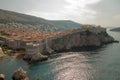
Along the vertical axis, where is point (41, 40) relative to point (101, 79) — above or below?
above

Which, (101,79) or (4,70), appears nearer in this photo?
(101,79)

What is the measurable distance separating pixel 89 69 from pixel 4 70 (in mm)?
47799

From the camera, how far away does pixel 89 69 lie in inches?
4491

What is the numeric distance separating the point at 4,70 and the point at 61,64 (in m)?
35.2

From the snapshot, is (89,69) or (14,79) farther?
(89,69)

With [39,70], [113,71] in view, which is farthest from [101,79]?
[39,70]

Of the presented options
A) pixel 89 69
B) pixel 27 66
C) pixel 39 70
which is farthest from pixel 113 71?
pixel 27 66

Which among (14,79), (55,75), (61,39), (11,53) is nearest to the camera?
(14,79)

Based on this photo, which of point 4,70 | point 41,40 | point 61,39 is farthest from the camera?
point 61,39

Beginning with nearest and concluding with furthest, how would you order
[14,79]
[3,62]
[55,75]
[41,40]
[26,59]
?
[14,79] → [55,75] → [3,62] → [26,59] → [41,40]

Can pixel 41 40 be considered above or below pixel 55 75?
above

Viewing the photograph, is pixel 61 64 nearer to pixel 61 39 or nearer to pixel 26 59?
pixel 26 59

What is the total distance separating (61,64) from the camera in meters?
127

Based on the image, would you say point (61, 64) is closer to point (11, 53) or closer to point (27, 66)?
point (27, 66)
